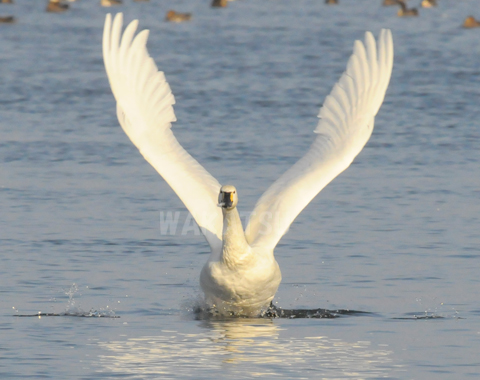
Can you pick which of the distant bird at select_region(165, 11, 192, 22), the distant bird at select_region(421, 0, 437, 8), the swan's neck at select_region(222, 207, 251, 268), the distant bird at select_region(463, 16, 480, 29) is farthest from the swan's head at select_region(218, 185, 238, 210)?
the distant bird at select_region(421, 0, 437, 8)

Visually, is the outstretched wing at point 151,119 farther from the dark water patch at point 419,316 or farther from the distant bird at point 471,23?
the distant bird at point 471,23

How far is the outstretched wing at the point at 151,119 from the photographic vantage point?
1138 centimetres

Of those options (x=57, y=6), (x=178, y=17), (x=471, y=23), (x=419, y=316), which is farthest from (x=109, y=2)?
(x=419, y=316)

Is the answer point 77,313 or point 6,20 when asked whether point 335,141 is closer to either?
point 77,313

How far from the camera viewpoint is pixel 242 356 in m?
9.41

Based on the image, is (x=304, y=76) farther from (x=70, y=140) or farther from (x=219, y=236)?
(x=219, y=236)

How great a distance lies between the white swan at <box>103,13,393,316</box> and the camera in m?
10.7

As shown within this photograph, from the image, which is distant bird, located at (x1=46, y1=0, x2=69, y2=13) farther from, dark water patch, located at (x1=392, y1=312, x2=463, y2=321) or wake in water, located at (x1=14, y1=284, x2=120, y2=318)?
dark water patch, located at (x1=392, y1=312, x2=463, y2=321)

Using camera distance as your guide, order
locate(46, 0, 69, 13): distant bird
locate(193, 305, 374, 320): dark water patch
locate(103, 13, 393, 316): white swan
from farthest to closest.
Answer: locate(46, 0, 69, 13): distant bird < locate(193, 305, 374, 320): dark water patch < locate(103, 13, 393, 316): white swan

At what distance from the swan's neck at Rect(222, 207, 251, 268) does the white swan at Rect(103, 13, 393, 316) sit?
24mm

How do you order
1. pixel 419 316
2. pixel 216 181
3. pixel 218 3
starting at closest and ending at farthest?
pixel 419 316 → pixel 216 181 → pixel 218 3

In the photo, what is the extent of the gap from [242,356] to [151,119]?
328 cm

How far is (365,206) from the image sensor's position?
15.0 m

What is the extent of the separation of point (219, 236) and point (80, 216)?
3700 mm
